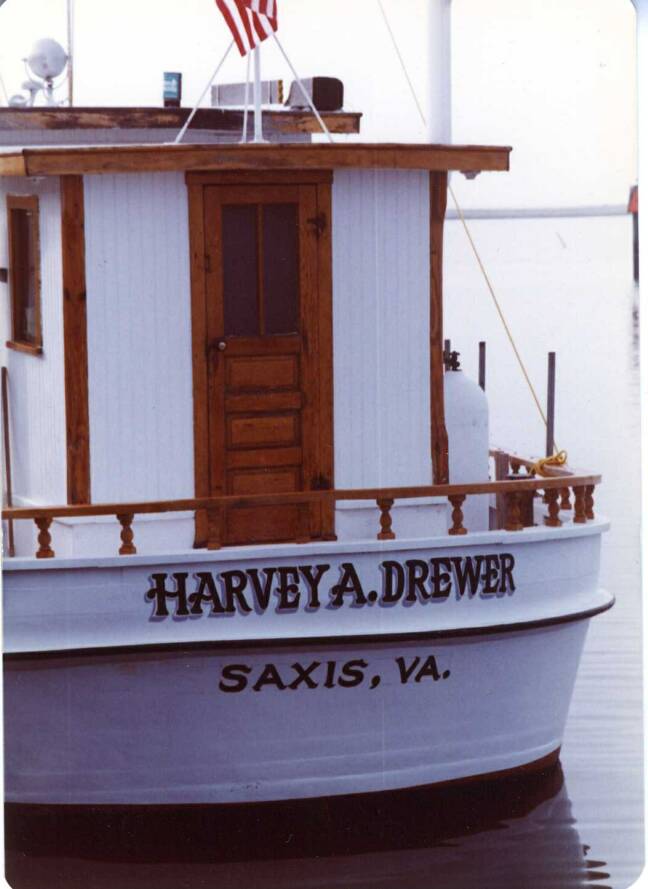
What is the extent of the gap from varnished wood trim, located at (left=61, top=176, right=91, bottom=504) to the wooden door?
0.61m

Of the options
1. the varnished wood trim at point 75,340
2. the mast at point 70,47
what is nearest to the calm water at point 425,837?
the varnished wood trim at point 75,340

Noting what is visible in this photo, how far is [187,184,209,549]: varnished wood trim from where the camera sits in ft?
27.7

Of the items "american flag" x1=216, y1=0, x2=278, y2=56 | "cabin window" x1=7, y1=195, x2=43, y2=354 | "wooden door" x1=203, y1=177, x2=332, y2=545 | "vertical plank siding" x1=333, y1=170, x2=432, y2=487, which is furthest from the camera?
"cabin window" x1=7, y1=195, x2=43, y2=354

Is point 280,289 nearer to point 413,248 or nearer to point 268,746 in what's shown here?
point 413,248

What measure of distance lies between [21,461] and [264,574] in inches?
65.1

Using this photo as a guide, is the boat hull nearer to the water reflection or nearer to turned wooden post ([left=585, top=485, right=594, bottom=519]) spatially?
the water reflection

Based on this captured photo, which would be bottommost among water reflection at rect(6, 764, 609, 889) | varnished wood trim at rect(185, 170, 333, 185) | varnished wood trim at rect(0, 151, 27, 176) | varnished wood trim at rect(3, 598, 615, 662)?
water reflection at rect(6, 764, 609, 889)

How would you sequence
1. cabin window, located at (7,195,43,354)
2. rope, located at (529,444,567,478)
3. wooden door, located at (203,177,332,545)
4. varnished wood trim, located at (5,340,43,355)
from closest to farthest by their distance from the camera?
wooden door, located at (203,177,332,545) < varnished wood trim, located at (5,340,43,355) < cabin window, located at (7,195,43,354) < rope, located at (529,444,567,478)

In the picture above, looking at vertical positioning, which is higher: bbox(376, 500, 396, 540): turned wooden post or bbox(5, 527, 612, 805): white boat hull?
bbox(376, 500, 396, 540): turned wooden post

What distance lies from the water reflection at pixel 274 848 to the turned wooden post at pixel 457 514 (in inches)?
56.5

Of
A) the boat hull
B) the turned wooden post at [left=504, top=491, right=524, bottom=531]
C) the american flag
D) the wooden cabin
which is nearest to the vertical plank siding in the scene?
the wooden cabin

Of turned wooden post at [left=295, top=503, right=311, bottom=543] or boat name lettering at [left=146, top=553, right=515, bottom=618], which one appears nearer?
boat name lettering at [left=146, top=553, right=515, bottom=618]

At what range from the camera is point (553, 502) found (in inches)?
345

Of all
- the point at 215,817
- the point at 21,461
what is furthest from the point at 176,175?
the point at 215,817
